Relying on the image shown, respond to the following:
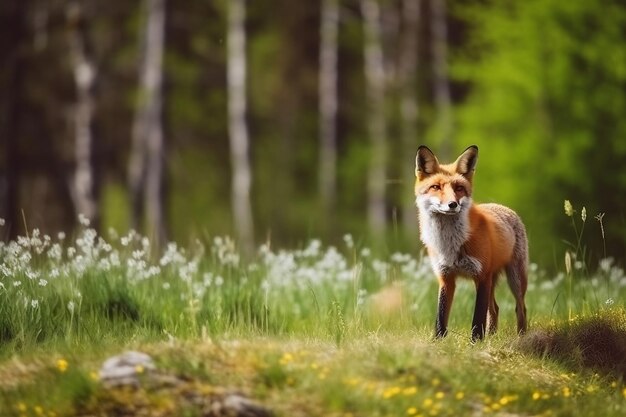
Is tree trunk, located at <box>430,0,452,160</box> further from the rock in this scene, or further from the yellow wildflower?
the rock

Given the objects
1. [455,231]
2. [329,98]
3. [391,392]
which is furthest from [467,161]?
[329,98]

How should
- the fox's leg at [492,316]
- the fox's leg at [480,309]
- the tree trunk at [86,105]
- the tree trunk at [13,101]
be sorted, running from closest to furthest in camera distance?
1. the fox's leg at [480,309]
2. the fox's leg at [492,316]
3. the tree trunk at [13,101]
4. the tree trunk at [86,105]

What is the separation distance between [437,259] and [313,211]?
79.1 ft

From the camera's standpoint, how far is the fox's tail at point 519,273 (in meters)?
8.29

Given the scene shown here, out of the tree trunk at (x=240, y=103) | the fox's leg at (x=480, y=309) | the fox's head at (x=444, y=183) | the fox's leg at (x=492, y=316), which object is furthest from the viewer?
the tree trunk at (x=240, y=103)

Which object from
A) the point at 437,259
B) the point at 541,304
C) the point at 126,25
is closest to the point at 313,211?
the point at 126,25

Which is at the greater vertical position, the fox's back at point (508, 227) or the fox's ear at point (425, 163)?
the fox's ear at point (425, 163)

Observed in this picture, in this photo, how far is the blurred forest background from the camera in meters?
17.1

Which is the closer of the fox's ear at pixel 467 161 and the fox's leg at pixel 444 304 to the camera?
the fox's ear at pixel 467 161

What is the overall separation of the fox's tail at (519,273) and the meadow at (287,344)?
0.62 feet

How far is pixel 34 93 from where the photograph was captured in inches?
990

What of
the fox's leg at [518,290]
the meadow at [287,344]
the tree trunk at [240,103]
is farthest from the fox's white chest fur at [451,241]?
the tree trunk at [240,103]

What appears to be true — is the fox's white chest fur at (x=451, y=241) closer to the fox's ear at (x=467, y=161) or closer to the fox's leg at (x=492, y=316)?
the fox's ear at (x=467, y=161)

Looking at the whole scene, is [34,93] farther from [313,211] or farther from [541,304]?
[541,304]
